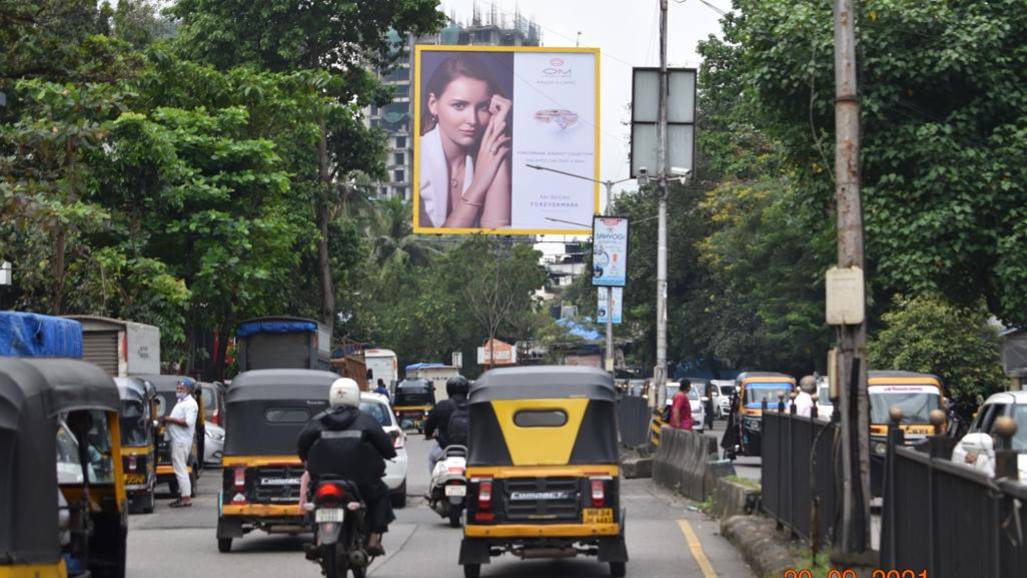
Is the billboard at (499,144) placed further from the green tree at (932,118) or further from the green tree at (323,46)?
the green tree at (932,118)

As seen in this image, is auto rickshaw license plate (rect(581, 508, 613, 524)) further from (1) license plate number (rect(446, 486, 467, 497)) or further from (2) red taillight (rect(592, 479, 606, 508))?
(1) license plate number (rect(446, 486, 467, 497))

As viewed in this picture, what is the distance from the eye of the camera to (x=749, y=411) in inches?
1436

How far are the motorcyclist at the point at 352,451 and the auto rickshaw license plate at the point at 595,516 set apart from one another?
225cm

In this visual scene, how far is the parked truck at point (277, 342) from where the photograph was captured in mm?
41062

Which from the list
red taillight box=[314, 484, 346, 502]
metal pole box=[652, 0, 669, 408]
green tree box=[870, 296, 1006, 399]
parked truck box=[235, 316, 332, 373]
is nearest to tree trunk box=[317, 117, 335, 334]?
parked truck box=[235, 316, 332, 373]

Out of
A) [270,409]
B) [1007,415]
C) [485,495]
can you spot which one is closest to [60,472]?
[485,495]

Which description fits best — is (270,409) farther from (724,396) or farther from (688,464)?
(724,396)

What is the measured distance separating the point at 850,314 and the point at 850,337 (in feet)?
1.00

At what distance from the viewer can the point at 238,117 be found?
126 feet

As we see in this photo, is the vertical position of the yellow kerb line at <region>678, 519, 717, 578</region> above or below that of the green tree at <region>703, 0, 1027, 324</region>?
below

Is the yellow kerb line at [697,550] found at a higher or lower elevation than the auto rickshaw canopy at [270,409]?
lower

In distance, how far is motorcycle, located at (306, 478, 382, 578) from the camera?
1191cm

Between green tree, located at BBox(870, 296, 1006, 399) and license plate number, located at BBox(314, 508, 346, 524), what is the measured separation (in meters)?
29.4

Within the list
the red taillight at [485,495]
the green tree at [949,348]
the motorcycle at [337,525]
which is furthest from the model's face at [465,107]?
the motorcycle at [337,525]
